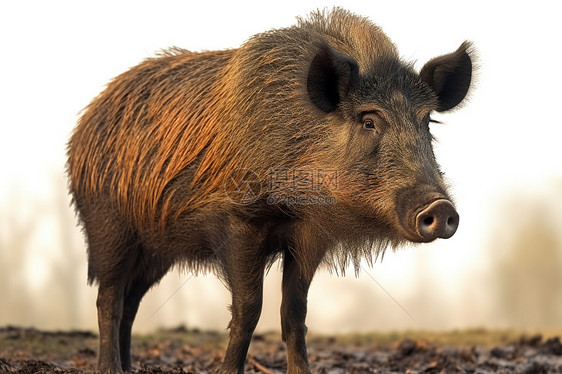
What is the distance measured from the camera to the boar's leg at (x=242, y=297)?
22.9ft

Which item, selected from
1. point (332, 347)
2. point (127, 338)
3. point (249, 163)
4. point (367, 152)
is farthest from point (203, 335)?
point (367, 152)

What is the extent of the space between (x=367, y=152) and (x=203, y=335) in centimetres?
739

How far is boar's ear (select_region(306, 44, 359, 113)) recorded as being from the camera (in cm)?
635

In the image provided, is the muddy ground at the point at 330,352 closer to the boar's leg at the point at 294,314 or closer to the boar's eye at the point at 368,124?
the boar's leg at the point at 294,314

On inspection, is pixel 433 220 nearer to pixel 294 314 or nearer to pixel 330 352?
pixel 294 314

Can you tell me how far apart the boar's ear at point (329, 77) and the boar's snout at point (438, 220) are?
142cm

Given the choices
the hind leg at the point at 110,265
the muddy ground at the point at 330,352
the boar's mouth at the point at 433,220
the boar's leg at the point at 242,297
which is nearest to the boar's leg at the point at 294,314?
the boar's leg at the point at 242,297

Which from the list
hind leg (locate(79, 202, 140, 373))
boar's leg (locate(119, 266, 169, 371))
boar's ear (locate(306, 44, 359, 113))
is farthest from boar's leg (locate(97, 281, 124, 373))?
boar's ear (locate(306, 44, 359, 113))

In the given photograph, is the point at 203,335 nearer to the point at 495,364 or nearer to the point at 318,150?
the point at 495,364

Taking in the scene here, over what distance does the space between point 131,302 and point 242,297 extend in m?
2.44

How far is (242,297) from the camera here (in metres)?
7.05

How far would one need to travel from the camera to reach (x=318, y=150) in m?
6.59

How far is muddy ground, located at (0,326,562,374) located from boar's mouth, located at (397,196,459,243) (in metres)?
3.52

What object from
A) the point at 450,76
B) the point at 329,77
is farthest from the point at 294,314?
the point at 450,76
